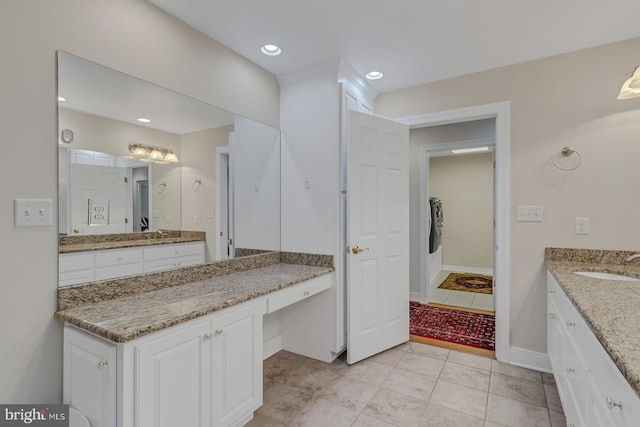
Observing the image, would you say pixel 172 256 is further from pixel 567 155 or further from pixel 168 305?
pixel 567 155

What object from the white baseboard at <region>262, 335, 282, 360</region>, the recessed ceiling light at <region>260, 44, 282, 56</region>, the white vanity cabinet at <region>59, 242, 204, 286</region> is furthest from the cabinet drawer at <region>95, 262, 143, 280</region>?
the recessed ceiling light at <region>260, 44, 282, 56</region>

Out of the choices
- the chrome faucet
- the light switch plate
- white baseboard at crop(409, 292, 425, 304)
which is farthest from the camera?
white baseboard at crop(409, 292, 425, 304)

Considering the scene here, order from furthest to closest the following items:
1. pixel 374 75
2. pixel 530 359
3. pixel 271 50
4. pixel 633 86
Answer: pixel 374 75 < pixel 530 359 < pixel 271 50 < pixel 633 86

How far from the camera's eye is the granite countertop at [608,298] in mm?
894

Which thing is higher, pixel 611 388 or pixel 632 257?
pixel 632 257

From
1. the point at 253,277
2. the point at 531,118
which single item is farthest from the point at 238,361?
the point at 531,118

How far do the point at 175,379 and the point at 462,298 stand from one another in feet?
13.2

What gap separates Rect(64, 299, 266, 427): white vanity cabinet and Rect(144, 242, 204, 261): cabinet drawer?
22.4 inches

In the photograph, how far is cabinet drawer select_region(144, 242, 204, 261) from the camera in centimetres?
188

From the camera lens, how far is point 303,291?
2.26 m

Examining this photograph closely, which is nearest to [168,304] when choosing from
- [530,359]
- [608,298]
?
[608,298]

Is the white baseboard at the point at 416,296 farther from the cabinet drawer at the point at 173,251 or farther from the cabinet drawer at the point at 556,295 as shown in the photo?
the cabinet drawer at the point at 173,251

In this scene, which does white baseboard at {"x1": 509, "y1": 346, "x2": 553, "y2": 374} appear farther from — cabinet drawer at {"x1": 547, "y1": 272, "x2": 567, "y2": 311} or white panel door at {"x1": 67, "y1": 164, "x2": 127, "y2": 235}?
white panel door at {"x1": 67, "y1": 164, "x2": 127, "y2": 235}

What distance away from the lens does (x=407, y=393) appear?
7.06 ft
